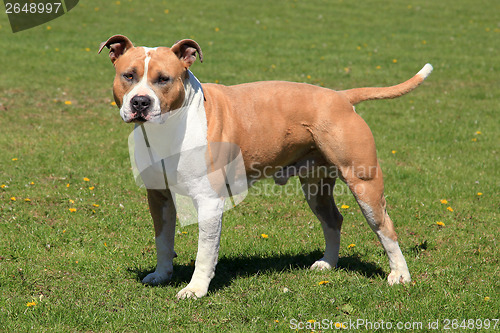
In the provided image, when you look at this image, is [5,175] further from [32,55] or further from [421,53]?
[421,53]

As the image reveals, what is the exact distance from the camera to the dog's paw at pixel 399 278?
5.19 m

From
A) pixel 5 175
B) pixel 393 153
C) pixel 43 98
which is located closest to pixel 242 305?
pixel 5 175

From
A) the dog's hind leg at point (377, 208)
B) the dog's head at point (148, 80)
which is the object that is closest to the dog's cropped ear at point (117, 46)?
the dog's head at point (148, 80)

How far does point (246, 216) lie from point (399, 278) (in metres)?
2.20

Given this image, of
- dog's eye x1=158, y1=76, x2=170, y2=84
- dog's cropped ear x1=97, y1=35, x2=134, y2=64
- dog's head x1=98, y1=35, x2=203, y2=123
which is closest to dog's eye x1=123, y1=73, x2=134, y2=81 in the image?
dog's head x1=98, y1=35, x2=203, y2=123

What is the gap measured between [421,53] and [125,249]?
13074 mm

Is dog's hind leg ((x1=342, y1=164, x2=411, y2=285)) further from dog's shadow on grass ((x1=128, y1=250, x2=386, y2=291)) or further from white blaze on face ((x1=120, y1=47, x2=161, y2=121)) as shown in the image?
white blaze on face ((x1=120, y1=47, x2=161, y2=121))

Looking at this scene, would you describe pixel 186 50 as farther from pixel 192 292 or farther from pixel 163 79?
pixel 192 292

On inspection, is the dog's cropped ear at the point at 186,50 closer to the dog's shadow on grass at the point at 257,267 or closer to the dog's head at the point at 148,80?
the dog's head at the point at 148,80

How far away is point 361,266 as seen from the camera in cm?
575

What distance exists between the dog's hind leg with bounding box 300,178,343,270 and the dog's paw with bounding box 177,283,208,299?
137 centimetres

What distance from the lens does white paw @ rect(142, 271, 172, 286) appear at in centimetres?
521
